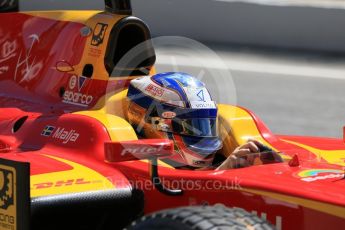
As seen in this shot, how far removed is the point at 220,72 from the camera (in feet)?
33.7

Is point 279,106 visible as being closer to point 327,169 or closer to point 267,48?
point 267,48

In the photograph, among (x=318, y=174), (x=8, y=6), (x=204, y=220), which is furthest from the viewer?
(x=8, y=6)

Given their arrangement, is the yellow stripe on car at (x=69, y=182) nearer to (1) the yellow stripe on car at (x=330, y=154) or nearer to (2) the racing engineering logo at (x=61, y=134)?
(2) the racing engineering logo at (x=61, y=134)

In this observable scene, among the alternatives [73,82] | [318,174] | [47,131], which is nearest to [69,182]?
[47,131]

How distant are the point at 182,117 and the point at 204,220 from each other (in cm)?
125

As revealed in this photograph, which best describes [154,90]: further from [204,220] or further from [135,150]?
[204,220]

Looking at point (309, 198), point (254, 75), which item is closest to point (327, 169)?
point (309, 198)

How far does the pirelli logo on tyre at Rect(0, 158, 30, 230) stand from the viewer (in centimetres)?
369

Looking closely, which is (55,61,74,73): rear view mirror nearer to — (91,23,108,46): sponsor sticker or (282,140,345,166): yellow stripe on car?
(91,23,108,46): sponsor sticker

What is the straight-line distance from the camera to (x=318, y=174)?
154 inches

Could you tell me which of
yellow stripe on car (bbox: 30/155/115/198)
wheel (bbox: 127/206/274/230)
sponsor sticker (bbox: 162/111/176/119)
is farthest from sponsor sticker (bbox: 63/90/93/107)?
wheel (bbox: 127/206/274/230)

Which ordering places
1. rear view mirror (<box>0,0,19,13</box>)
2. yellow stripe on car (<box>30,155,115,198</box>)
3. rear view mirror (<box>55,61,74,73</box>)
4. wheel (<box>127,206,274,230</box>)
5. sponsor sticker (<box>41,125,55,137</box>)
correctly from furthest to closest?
1. rear view mirror (<box>0,0,19,13</box>)
2. rear view mirror (<box>55,61,74,73</box>)
3. sponsor sticker (<box>41,125,55,137</box>)
4. yellow stripe on car (<box>30,155,115,198</box>)
5. wheel (<box>127,206,274,230</box>)

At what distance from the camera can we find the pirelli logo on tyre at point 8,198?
374 cm

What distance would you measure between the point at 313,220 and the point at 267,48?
7888 millimetres
